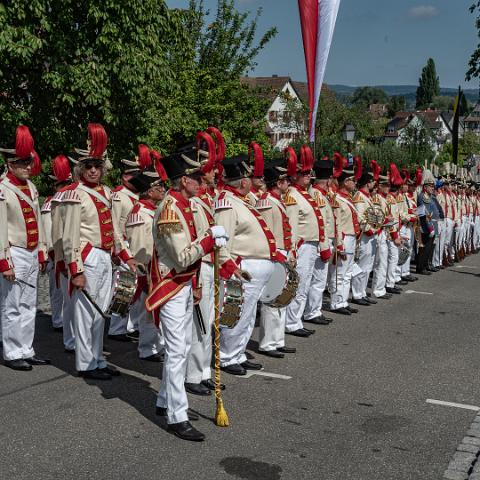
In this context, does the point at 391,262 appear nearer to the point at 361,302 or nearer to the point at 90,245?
the point at 361,302

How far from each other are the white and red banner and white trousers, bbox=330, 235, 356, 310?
8.27 feet

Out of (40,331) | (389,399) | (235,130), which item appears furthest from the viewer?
(235,130)

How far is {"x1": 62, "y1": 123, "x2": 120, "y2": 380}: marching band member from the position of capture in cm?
686

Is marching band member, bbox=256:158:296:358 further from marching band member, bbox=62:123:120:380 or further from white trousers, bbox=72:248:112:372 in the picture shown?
white trousers, bbox=72:248:112:372

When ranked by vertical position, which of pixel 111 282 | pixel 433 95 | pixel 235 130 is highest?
pixel 433 95

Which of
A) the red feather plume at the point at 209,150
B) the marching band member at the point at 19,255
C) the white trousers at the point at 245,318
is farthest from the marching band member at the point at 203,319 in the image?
the marching band member at the point at 19,255

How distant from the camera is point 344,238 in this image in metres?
11.2

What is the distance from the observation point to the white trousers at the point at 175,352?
5516 mm

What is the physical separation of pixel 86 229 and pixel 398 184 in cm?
831

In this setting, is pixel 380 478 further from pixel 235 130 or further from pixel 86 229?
pixel 235 130

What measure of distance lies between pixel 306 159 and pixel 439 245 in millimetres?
8537

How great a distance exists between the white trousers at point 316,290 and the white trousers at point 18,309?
13.7 ft

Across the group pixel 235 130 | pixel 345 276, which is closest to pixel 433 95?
pixel 235 130

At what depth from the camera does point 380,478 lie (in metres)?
4.88
